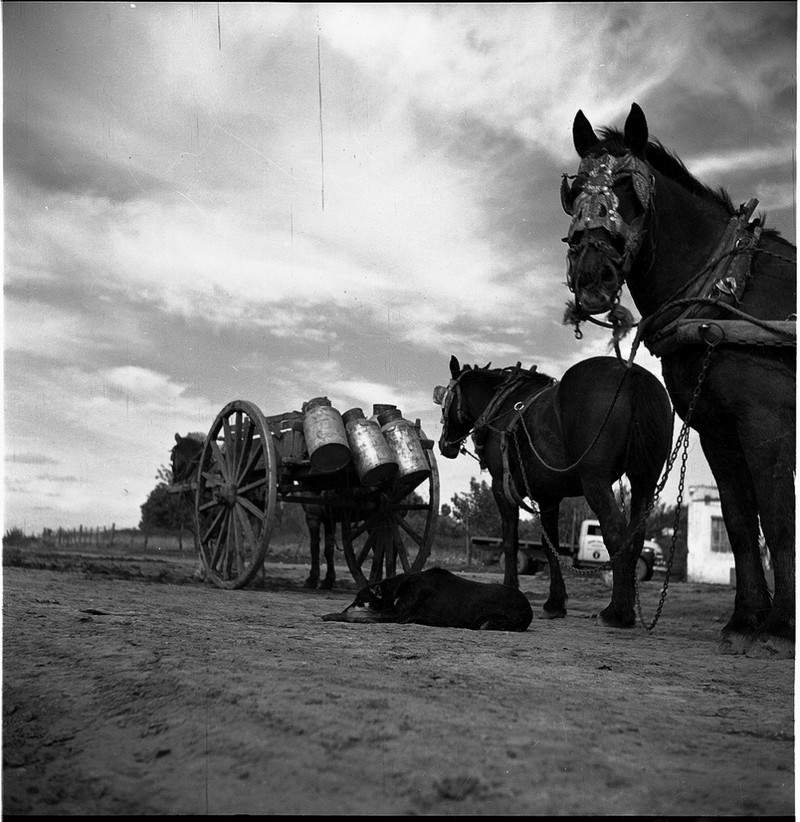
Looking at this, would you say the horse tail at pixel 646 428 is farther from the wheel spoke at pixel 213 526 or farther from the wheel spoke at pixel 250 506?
the wheel spoke at pixel 213 526

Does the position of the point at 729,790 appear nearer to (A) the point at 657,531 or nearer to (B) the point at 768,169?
(B) the point at 768,169

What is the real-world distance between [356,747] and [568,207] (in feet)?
10.3

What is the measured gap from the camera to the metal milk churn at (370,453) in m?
7.98

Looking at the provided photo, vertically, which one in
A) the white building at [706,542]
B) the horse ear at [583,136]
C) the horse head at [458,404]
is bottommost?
the white building at [706,542]

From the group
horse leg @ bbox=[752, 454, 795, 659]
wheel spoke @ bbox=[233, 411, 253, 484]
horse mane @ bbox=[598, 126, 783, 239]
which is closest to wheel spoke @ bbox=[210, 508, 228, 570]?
wheel spoke @ bbox=[233, 411, 253, 484]

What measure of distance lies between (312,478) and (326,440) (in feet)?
3.36

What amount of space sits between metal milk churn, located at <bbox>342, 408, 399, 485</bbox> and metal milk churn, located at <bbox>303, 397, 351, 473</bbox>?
0.10 meters

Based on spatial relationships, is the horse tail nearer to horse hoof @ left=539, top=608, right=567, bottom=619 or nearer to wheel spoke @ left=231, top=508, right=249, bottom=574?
horse hoof @ left=539, top=608, right=567, bottom=619

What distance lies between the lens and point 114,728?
2.38 m

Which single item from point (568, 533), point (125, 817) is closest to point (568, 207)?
point (125, 817)

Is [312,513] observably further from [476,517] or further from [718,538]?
[476,517]

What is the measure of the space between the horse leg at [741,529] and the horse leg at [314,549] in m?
6.46

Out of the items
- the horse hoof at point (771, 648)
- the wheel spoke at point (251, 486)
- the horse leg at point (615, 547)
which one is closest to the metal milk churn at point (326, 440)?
the wheel spoke at point (251, 486)

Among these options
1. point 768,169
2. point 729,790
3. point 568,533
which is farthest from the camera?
point 568,533
